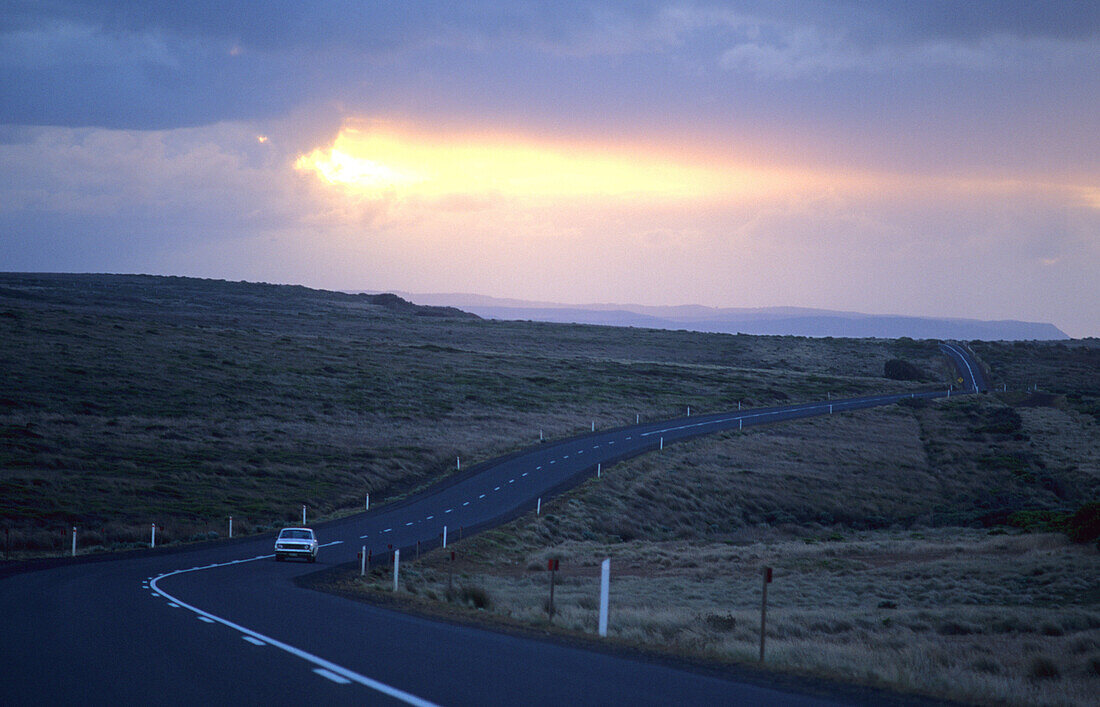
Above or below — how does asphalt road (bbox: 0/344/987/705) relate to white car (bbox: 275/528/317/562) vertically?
above

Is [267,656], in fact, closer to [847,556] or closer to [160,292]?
[847,556]

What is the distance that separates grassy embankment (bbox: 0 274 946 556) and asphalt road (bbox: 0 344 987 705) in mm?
15770

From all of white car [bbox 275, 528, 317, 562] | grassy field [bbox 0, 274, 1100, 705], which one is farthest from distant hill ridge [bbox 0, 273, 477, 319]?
white car [bbox 275, 528, 317, 562]

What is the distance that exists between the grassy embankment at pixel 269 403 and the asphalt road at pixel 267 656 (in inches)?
621

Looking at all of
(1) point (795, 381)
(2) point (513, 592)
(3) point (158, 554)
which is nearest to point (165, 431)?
(3) point (158, 554)

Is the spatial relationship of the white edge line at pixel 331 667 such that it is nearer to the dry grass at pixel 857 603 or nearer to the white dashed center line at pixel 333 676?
the white dashed center line at pixel 333 676

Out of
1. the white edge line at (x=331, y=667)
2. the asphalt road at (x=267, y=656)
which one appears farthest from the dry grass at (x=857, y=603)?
the white edge line at (x=331, y=667)

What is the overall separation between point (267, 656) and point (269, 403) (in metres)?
54.9

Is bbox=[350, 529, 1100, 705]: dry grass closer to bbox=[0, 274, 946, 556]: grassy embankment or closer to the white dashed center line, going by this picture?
the white dashed center line

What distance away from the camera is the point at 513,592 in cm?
2462

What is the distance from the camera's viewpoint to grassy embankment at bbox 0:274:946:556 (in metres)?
39.7

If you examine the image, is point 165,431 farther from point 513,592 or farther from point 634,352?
point 634,352

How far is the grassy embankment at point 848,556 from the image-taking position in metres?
14.4

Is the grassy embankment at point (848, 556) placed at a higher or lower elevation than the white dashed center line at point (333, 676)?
lower
